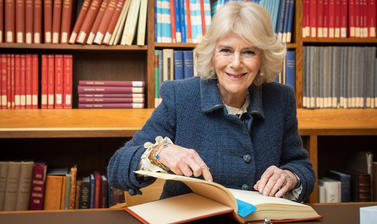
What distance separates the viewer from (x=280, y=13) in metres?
2.07

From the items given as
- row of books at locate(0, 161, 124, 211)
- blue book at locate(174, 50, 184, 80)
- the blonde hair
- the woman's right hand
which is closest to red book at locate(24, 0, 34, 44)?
row of books at locate(0, 161, 124, 211)

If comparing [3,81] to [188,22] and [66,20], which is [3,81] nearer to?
[66,20]

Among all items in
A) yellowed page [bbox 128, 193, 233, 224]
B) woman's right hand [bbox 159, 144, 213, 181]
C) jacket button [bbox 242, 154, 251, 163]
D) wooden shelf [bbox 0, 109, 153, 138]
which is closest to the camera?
yellowed page [bbox 128, 193, 233, 224]

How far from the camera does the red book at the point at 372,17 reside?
6.91ft

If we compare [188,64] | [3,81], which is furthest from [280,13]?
[3,81]

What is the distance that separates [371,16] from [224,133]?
1427mm

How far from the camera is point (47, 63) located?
1.97 metres

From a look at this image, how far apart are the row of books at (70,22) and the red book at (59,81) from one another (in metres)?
0.10

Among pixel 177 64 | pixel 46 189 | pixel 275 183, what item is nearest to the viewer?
pixel 275 183

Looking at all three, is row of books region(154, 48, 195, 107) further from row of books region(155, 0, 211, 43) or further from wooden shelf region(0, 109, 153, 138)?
wooden shelf region(0, 109, 153, 138)

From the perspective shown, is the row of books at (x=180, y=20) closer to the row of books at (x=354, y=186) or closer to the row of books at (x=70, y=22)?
the row of books at (x=70, y=22)

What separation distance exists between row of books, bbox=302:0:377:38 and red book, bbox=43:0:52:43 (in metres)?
1.36

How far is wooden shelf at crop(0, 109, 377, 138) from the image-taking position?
1.71 m

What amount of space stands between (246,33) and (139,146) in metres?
0.48
